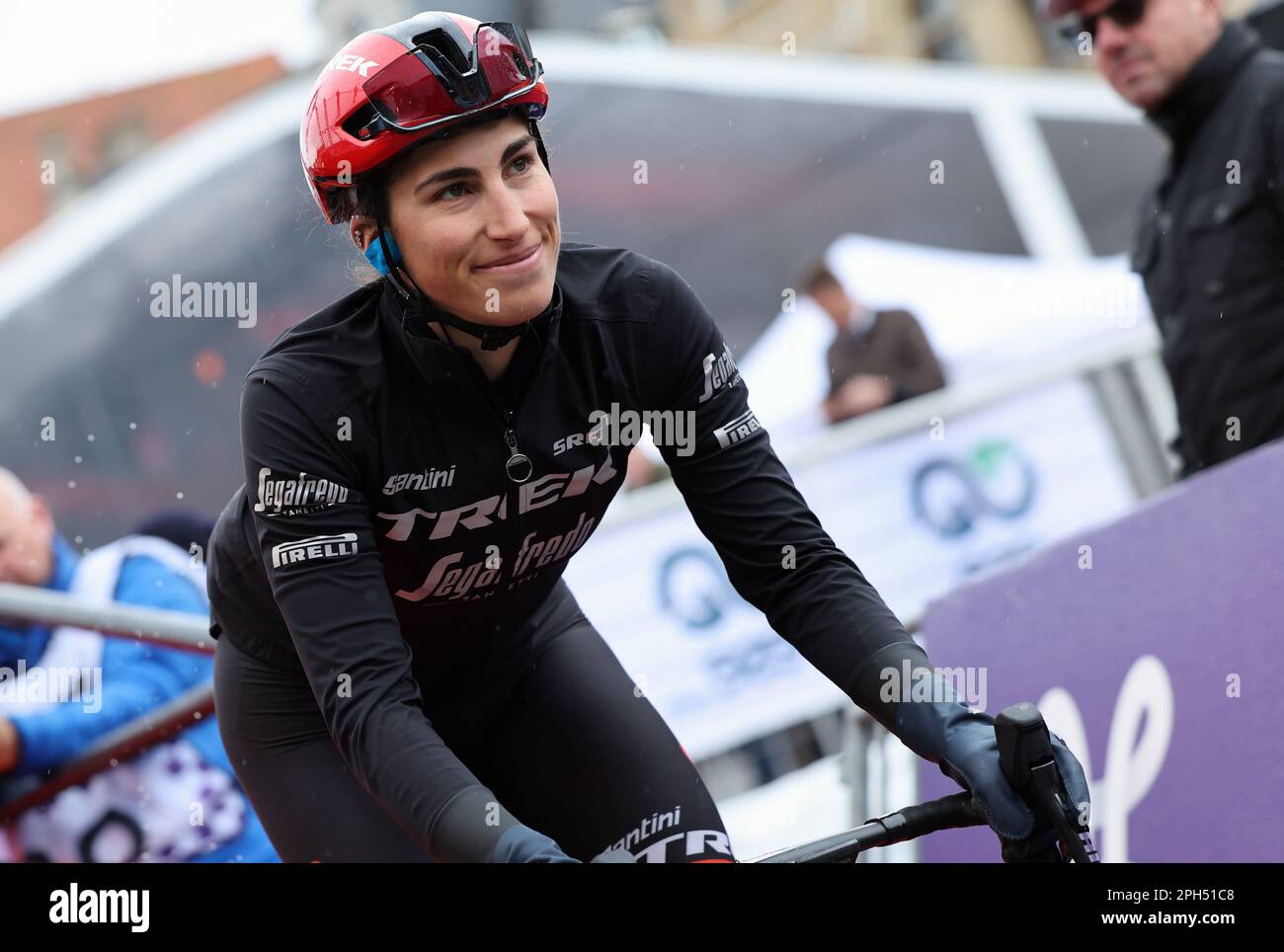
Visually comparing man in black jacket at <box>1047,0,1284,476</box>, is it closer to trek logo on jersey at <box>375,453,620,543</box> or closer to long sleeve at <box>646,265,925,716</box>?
long sleeve at <box>646,265,925,716</box>

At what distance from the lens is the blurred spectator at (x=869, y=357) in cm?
755

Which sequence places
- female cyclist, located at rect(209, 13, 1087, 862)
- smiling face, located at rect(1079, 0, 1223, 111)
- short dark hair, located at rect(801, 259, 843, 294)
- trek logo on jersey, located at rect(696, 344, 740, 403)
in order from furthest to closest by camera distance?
short dark hair, located at rect(801, 259, 843, 294), smiling face, located at rect(1079, 0, 1223, 111), trek logo on jersey, located at rect(696, 344, 740, 403), female cyclist, located at rect(209, 13, 1087, 862)

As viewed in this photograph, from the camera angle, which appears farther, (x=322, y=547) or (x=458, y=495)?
(x=458, y=495)

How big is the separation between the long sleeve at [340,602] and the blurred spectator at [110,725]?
2.41 meters

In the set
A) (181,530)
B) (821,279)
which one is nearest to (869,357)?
(821,279)

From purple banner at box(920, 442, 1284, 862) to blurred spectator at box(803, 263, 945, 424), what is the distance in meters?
3.47

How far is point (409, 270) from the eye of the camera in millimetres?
2514

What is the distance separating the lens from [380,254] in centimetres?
253

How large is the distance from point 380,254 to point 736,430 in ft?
2.18

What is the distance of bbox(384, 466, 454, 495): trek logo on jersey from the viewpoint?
248 centimetres

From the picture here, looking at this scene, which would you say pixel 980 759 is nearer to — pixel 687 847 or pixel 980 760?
pixel 980 760
